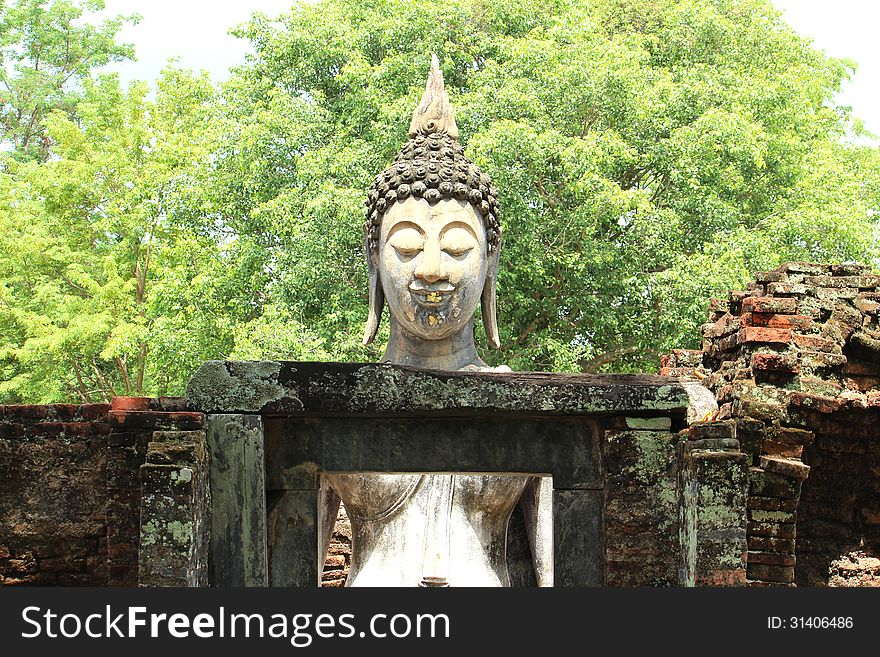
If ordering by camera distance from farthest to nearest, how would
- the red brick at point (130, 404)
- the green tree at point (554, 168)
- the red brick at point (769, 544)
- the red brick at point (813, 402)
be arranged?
the green tree at point (554, 168) < the red brick at point (813, 402) < the red brick at point (769, 544) < the red brick at point (130, 404)

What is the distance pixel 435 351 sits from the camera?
6.40 meters

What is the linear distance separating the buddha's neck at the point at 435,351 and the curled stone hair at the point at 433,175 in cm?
53

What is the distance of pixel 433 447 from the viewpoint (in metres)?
4.62

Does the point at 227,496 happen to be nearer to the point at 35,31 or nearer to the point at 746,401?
the point at 746,401

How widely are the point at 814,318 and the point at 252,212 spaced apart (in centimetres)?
721

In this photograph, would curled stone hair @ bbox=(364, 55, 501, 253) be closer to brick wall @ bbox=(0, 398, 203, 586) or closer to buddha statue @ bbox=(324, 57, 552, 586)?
buddha statue @ bbox=(324, 57, 552, 586)

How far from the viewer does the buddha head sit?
611 cm

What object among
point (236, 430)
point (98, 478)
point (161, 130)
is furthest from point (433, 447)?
point (161, 130)

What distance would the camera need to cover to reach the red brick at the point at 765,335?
8102 millimetres

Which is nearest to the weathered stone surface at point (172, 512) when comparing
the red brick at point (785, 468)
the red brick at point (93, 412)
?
the red brick at point (93, 412)

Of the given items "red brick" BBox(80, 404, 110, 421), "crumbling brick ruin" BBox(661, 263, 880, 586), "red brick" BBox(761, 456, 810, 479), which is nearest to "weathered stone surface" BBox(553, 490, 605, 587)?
"red brick" BBox(80, 404, 110, 421)

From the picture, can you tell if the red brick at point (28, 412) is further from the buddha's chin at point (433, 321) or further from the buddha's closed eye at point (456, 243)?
the buddha's closed eye at point (456, 243)

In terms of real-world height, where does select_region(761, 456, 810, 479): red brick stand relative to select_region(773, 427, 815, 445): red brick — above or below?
below

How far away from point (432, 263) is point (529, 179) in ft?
24.9
